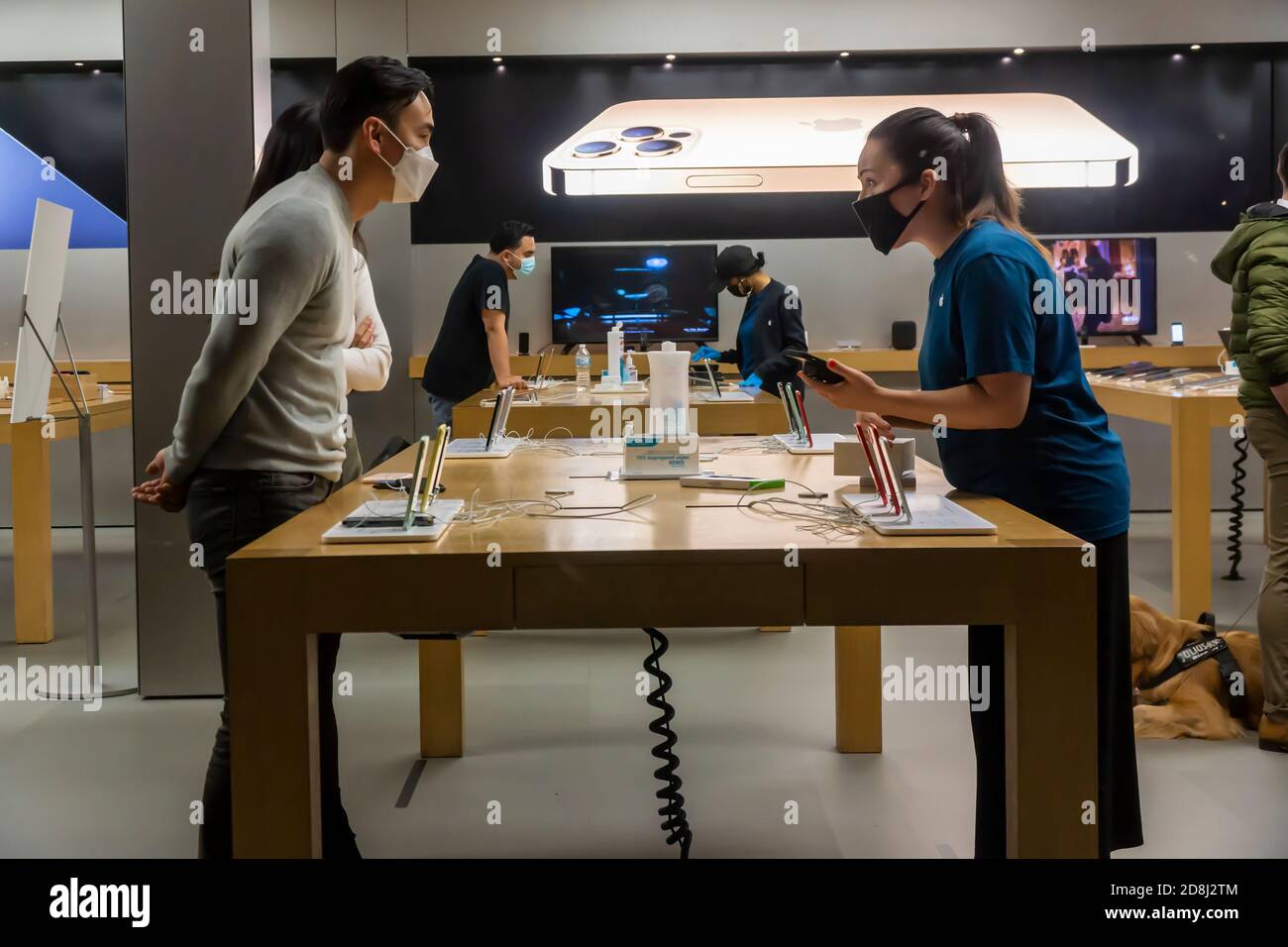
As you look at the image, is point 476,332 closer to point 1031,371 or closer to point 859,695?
point 859,695

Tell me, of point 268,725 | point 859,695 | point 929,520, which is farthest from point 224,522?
point 859,695

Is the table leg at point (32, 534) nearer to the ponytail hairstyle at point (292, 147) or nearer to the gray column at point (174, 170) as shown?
the gray column at point (174, 170)

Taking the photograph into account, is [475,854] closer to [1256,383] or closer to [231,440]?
[231,440]

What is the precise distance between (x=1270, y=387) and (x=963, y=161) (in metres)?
1.48

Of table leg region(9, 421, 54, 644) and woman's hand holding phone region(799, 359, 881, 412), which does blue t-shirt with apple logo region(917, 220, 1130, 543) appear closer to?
woman's hand holding phone region(799, 359, 881, 412)

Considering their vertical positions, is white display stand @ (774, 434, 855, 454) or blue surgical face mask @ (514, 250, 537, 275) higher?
blue surgical face mask @ (514, 250, 537, 275)

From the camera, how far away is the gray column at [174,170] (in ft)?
12.2

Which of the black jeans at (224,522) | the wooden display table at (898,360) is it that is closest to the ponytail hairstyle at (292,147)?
the black jeans at (224,522)

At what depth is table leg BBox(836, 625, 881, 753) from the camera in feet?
10.6

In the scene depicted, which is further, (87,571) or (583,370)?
(583,370)

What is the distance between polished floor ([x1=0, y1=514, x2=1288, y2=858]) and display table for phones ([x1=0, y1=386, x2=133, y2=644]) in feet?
0.59

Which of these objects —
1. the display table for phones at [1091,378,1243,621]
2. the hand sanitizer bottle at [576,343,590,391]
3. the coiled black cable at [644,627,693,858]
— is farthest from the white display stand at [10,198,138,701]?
the display table for phones at [1091,378,1243,621]

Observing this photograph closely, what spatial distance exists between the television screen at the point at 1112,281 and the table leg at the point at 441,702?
5.30 m

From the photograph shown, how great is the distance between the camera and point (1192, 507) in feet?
13.9
